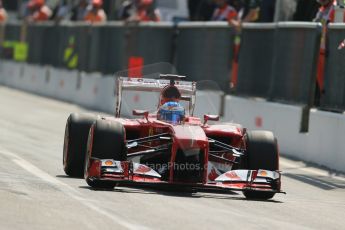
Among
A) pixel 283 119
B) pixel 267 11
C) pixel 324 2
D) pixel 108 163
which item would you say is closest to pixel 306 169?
pixel 283 119

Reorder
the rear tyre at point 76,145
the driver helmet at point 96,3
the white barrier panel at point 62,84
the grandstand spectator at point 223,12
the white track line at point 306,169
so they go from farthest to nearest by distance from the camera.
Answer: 1. the white barrier panel at point 62,84
2. the driver helmet at point 96,3
3. the grandstand spectator at point 223,12
4. the white track line at point 306,169
5. the rear tyre at point 76,145

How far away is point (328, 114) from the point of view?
16.9m

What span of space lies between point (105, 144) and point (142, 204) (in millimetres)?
1329

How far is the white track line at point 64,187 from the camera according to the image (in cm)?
935

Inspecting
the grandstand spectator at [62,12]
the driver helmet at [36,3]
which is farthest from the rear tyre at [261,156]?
the driver helmet at [36,3]

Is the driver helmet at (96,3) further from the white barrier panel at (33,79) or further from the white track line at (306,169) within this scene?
the white track line at (306,169)

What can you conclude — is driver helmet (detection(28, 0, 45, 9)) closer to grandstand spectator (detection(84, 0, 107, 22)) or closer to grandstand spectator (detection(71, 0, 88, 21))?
grandstand spectator (detection(71, 0, 88, 21))

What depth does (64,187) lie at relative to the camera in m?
11.8

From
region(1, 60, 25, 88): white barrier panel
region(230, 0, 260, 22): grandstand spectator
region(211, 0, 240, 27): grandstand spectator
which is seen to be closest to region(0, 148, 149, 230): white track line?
region(230, 0, 260, 22): grandstand spectator

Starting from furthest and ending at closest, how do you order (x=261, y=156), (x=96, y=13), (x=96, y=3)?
(x=96, y=3) → (x=96, y=13) → (x=261, y=156)

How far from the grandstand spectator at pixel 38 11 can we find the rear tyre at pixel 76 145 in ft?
73.8

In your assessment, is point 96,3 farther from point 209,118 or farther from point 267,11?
point 209,118

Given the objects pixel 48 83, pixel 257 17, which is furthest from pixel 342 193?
pixel 48 83

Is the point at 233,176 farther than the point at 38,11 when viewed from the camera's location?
No
